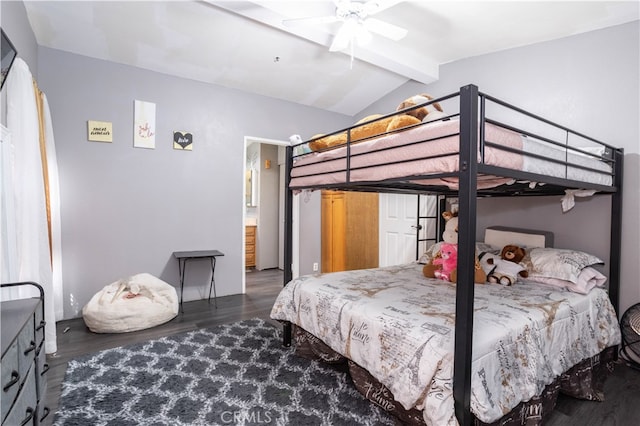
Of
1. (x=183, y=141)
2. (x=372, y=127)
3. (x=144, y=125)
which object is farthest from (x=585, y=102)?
(x=144, y=125)

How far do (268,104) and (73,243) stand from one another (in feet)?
8.70

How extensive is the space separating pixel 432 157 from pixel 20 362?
66.7 inches

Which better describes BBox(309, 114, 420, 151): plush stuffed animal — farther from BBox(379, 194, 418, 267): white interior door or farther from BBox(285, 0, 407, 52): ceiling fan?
BBox(379, 194, 418, 267): white interior door

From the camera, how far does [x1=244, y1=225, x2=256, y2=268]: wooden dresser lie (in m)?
5.89

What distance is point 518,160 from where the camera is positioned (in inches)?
57.7

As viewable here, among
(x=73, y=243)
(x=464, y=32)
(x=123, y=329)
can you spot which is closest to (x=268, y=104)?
(x=464, y=32)

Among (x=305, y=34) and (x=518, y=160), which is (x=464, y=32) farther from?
(x=518, y=160)

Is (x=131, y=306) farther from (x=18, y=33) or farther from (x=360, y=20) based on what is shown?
(x=360, y=20)

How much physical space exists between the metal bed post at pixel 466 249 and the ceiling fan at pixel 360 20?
4.16 ft

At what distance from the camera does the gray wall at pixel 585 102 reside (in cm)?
245

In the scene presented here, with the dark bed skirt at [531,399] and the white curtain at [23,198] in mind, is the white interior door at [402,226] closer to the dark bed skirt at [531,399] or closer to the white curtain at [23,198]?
the dark bed skirt at [531,399]

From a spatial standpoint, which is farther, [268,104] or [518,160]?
[268,104]

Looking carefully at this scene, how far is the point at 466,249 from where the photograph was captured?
1.29 metres

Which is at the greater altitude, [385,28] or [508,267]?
[385,28]
